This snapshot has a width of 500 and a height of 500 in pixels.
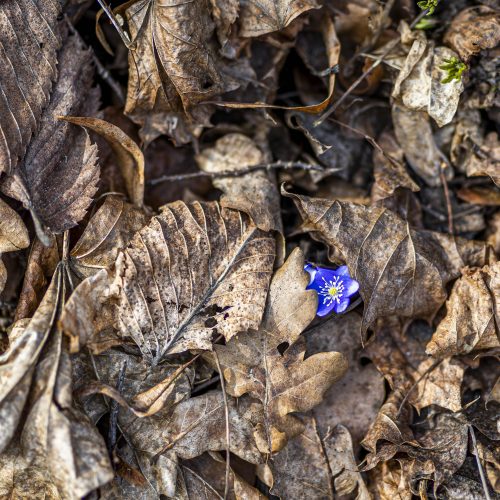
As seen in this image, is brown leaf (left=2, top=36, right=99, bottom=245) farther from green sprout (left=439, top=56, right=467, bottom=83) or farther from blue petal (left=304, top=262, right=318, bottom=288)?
green sprout (left=439, top=56, right=467, bottom=83)

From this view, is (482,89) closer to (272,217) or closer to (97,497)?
(272,217)


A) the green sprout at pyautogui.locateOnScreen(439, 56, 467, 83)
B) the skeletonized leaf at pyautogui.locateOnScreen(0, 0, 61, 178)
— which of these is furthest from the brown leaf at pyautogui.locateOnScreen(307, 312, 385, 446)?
the skeletonized leaf at pyautogui.locateOnScreen(0, 0, 61, 178)

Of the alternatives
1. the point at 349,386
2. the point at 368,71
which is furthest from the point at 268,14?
the point at 349,386

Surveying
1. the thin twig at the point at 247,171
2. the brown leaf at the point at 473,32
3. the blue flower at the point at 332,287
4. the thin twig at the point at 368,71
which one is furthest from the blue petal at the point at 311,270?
the brown leaf at the point at 473,32

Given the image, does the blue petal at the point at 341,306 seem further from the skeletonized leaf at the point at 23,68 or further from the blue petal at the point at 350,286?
the skeletonized leaf at the point at 23,68

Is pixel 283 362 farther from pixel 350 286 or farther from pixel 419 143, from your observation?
pixel 419 143

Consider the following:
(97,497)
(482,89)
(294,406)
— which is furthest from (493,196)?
(97,497)

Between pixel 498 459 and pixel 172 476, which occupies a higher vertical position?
pixel 172 476
